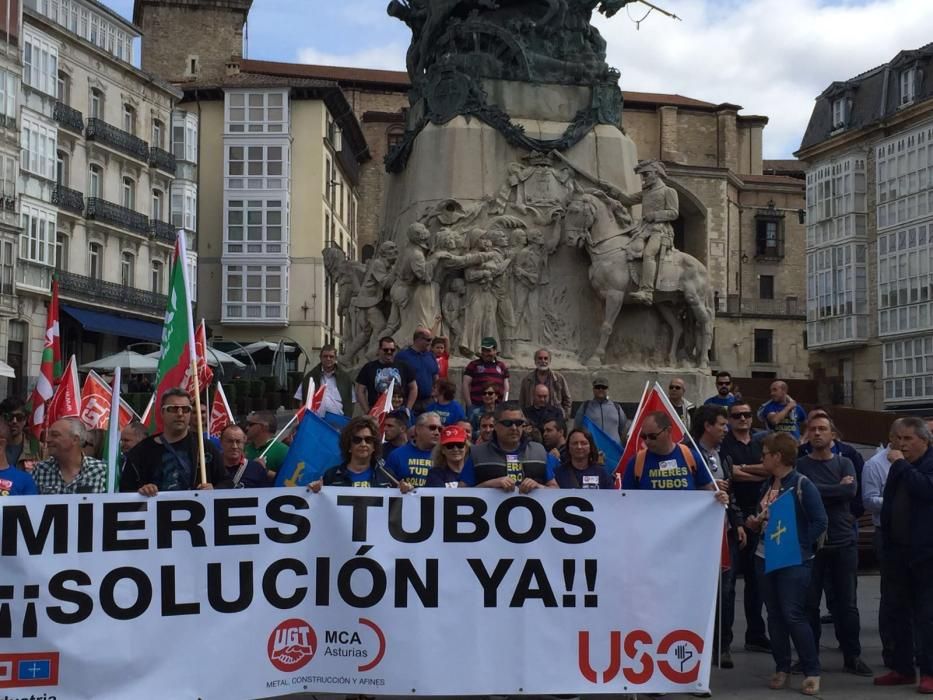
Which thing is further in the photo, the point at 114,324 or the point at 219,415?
the point at 114,324

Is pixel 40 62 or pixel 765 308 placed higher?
pixel 40 62

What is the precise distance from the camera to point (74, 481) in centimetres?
812

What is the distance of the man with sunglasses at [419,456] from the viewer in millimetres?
9320

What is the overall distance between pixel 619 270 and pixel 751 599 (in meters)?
Answer: 9.77

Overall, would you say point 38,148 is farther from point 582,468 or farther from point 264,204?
point 582,468

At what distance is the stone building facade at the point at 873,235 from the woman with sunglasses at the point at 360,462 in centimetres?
5289

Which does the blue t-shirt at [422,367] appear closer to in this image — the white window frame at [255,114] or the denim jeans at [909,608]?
the denim jeans at [909,608]

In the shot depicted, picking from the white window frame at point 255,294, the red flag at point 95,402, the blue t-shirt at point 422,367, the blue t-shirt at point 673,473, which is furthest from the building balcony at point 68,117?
the blue t-shirt at point 673,473

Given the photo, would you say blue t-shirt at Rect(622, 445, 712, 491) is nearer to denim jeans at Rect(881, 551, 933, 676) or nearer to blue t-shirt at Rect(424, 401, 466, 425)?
denim jeans at Rect(881, 551, 933, 676)

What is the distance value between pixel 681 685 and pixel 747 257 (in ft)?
255

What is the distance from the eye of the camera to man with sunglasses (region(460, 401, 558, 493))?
348 inches

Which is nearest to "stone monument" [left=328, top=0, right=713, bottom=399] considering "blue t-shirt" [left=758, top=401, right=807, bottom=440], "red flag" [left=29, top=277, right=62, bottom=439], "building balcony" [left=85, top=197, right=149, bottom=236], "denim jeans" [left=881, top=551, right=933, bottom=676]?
"blue t-shirt" [left=758, top=401, right=807, bottom=440]

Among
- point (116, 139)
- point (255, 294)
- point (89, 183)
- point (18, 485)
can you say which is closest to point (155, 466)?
point (18, 485)

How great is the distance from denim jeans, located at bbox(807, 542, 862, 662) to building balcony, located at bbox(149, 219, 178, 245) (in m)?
54.1
